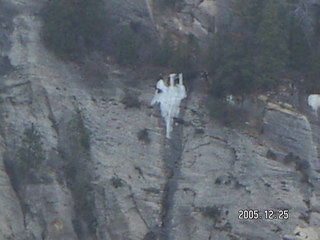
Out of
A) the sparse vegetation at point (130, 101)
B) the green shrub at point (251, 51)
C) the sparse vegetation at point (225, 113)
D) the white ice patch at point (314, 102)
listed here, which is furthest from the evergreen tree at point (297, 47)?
the sparse vegetation at point (130, 101)

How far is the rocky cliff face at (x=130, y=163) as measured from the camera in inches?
2274

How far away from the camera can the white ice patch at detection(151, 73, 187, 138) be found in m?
60.6

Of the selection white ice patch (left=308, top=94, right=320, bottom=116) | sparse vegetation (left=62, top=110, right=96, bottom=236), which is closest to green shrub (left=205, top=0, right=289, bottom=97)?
white ice patch (left=308, top=94, right=320, bottom=116)

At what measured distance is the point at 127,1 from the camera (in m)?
63.2

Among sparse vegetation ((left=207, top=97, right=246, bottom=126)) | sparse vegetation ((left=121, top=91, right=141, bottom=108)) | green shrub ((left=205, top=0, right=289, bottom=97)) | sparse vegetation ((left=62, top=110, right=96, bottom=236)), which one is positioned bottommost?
sparse vegetation ((left=62, top=110, right=96, bottom=236))

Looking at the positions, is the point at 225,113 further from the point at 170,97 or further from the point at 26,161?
the point at 26,161

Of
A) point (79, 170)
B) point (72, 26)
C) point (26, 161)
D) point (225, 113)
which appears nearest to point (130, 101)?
point (225, 113)

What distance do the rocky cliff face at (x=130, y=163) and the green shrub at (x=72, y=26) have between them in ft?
1.67

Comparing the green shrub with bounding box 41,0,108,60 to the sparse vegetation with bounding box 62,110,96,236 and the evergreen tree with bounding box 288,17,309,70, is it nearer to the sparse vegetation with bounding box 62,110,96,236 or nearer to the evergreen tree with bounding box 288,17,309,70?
the sparse vegetation with bounding box 62,110,96,236

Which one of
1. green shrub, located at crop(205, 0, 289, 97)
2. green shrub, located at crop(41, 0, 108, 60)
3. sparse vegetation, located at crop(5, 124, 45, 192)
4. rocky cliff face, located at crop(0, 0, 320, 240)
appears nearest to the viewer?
rocky cliff face, located at crop(0, 0, 320, 240)

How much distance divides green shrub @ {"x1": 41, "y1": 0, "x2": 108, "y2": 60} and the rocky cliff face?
508mm

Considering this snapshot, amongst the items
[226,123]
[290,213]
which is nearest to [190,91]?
[226,123]

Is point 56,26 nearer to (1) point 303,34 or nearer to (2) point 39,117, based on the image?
(2) point 39,117

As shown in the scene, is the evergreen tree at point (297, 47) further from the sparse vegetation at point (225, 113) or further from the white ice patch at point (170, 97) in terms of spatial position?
the white ice patch at point (170, 97)
